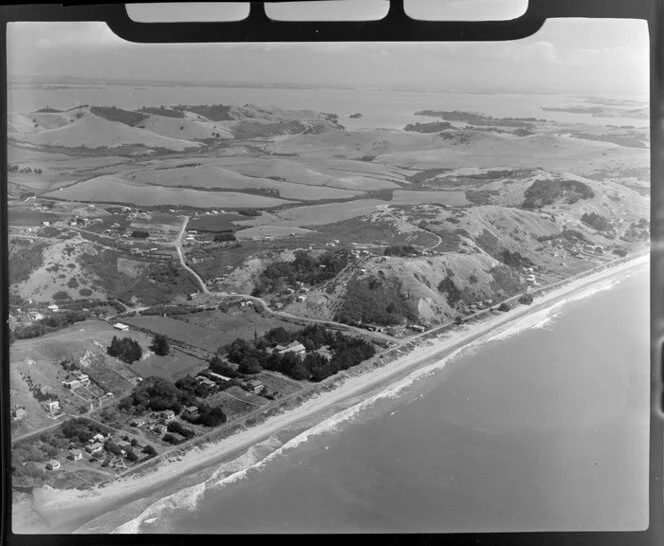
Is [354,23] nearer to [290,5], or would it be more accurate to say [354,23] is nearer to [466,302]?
[290,5]

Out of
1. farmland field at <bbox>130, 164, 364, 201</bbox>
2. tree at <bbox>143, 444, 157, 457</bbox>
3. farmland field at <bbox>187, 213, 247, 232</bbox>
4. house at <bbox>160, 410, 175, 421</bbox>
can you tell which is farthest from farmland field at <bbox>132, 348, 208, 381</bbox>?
farmland field at <bbox>130, 164, 364, 201</bbox>

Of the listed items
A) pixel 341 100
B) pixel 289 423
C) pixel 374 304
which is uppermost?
pixel 341 100

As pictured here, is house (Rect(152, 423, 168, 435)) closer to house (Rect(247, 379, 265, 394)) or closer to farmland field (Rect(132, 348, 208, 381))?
farmland field (Rect(132, 348, 208, 381))

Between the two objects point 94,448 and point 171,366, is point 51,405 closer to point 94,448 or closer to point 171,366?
point 94,448

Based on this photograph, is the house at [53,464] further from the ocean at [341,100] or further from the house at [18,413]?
the ocean at [341,100]

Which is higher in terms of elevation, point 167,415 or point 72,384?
point 72,384

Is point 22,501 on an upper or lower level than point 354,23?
lower

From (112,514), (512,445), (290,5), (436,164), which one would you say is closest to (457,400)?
(512,445)

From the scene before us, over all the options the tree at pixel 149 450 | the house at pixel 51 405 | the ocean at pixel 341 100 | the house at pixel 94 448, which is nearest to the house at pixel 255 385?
the tree at pixel 149 450

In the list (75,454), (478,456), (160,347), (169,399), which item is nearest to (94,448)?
(75,454)
